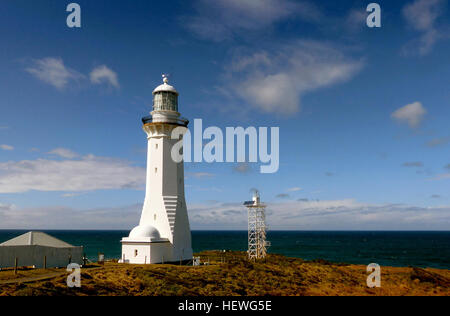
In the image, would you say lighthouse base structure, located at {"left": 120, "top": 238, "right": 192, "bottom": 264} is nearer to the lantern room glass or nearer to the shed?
the shed

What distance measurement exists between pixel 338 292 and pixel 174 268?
13060 mm

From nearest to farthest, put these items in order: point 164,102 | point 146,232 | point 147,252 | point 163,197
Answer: point 147,252 → point 146,232 → point 163,197 → point 164,102

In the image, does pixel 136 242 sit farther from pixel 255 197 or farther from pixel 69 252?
pixel 255 197

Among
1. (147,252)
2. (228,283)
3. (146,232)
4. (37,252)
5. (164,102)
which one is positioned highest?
(164,102)

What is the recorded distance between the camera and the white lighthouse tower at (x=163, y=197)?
112 ft

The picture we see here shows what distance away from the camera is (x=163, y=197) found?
35.9m

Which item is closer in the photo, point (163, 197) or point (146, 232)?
point (146, 232)

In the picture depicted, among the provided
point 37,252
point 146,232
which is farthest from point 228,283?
point 37,252

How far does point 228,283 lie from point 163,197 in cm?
1165

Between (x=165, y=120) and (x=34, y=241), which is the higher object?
(x=165, y=120)

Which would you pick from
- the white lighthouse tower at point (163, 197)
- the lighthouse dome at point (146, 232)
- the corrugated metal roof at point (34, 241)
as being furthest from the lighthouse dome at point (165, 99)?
the corrugated metal roof at point (34, 241)

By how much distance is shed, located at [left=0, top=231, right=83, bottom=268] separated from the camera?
27641 millimetres

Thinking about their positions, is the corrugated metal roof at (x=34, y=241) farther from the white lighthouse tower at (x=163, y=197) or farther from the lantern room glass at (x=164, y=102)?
the lantern room glass at (x=164, y=102)

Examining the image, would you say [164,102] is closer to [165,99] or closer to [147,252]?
[165,99]
